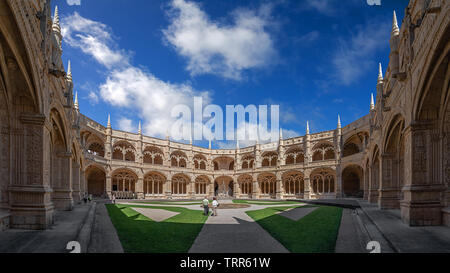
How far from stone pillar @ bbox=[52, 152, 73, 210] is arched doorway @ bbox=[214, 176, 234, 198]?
33848 mm

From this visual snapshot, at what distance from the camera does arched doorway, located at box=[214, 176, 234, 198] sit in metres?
48.3

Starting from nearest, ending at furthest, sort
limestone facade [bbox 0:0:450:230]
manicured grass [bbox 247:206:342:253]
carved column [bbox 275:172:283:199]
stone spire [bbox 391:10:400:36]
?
manicured grass [bbox 247:206:342:253]
limestone facade [bbox 0:0:450:230]
stone spire [bbox 391:10:400:36]
carved column [bbox 275:172:283:199]

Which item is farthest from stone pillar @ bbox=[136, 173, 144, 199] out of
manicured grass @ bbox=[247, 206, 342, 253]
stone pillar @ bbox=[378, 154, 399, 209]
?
stone pillar @ bbox=[378, 154, 399, 209]

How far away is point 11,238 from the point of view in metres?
7.08

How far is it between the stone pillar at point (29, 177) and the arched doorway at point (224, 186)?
39.7 meters

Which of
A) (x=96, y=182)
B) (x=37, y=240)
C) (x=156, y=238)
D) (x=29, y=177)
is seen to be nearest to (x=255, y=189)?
(x=96, y=182)

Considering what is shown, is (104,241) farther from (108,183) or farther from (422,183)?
(108,183)

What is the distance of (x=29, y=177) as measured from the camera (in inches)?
343

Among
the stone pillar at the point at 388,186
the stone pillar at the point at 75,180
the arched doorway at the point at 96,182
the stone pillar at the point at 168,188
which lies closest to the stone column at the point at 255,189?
the stone pillar at the point at 168,188

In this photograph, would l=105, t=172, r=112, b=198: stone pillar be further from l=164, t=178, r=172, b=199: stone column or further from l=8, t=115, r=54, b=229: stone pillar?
l=8, t=115, r=54, b=229: stone pillar

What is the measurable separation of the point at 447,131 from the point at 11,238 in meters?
14.6

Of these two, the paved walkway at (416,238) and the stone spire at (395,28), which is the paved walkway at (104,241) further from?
the stone spire at (395,28)

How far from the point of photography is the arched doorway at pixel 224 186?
1901 inches
